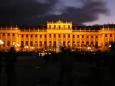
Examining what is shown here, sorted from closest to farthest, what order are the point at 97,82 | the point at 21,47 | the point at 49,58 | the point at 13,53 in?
the point at 13,53, the point at 97,82, the point at 49,58, the point at 21,47

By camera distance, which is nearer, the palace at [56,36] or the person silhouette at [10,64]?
the person silhouette at [10,64]

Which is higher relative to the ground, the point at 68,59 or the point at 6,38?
the point at 6,38

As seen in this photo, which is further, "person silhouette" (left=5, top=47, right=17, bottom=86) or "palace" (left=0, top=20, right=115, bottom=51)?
"palace" (left=0, top=20, right=115, bottom=51)

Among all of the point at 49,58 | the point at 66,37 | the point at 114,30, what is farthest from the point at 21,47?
the point at 49,58

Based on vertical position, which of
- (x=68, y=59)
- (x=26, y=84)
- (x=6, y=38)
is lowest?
(x=26, y=84)

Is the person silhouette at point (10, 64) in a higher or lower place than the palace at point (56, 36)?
lower

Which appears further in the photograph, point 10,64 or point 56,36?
point 56,36

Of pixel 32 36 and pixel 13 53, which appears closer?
pixel 13 53

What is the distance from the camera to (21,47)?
13912 centimetres

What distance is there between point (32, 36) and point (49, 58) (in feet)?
345

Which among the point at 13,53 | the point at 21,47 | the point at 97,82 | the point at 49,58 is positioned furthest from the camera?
the point at 21,47

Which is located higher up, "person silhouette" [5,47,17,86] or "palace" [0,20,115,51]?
"palace" [0,20,115,51]

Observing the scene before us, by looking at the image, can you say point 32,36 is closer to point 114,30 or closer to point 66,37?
point 66,37

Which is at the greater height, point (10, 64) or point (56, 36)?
point (56, 36)
